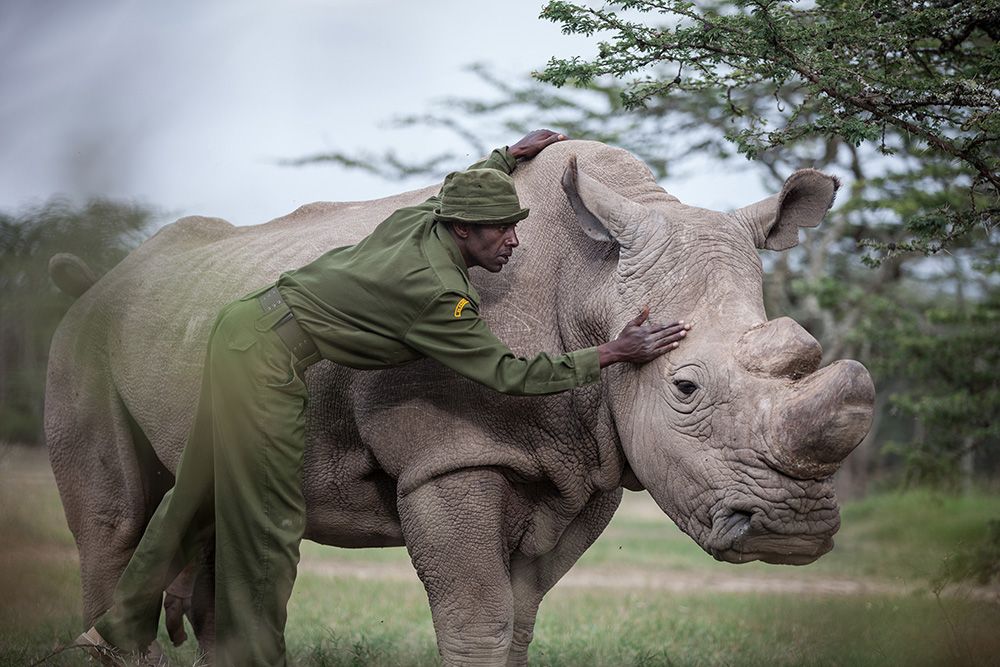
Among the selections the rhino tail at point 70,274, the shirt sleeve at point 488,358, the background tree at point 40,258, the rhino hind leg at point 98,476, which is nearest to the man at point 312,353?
the shirt sleeve at point 488,358

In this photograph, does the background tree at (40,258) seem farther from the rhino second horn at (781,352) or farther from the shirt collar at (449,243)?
the rhino second horn at (781,352)

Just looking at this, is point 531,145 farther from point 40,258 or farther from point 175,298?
point 40,258

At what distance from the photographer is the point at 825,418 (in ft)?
12.3

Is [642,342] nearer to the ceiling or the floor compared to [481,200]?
nearer to the floor

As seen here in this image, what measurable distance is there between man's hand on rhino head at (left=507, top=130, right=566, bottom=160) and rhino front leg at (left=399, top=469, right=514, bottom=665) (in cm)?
148

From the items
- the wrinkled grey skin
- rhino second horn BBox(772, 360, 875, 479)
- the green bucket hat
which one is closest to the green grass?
the wrinkled grey skin

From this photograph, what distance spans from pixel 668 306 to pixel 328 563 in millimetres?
8515

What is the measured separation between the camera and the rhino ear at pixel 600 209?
4613mm

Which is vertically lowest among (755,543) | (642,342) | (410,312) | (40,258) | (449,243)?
(755,543)

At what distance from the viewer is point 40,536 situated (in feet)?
20.9

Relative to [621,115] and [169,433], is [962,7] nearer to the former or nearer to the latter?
[169,433]

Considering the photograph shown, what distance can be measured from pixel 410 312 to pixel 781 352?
1.34 m

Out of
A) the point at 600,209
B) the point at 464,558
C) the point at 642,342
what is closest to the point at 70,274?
the point at 464,558

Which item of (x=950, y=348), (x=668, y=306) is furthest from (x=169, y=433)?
(x=950, y=348)
